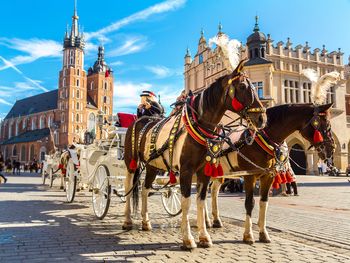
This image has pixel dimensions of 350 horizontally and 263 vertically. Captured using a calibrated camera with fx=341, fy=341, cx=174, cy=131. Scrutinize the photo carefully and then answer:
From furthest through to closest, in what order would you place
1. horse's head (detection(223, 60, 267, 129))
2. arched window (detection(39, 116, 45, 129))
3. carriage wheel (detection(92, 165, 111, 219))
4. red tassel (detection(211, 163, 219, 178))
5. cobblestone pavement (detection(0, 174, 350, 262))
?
arched window (detection(39, 116, 45, 129)) < carriage wheel (detection(92, 165, 111, 219)) < red tassel (detection(211, 163, 219, 178)) < horse's head (detection(223, 60, 267, 129)) < cobblestone pavement (detection(0, 174, 350, 262))

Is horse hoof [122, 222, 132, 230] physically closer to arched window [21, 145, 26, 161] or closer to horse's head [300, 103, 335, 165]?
horse's head [300, 103, 335, 165]

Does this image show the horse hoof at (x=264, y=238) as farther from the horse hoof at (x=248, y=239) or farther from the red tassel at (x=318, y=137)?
the red tassel at (x=318, y=137)

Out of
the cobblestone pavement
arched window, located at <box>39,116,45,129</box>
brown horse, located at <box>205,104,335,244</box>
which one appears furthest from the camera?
arched window, located at <box>39,116,45,129</box>

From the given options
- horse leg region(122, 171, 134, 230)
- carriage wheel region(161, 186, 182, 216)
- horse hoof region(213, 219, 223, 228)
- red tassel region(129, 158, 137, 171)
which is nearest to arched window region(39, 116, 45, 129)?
carriage wheel region(161, 186, 182, 216)

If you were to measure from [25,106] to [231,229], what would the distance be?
119 m

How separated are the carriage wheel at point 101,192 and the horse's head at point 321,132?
4.13 metres

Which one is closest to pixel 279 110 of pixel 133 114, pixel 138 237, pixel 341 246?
pixel 341 246

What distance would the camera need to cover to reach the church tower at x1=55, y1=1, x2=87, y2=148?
300ft

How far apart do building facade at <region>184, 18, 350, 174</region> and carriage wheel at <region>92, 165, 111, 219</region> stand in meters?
26.1

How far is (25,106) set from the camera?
114 m

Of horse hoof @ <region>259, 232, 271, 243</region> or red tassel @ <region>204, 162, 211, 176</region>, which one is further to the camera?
horse hoof @ <region>259, 232, 271, 243</region>

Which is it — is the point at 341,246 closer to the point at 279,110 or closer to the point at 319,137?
the point at 319,137

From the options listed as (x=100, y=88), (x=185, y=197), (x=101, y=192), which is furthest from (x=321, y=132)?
(x=100, y=88)

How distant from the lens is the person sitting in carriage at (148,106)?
25.9 feet
